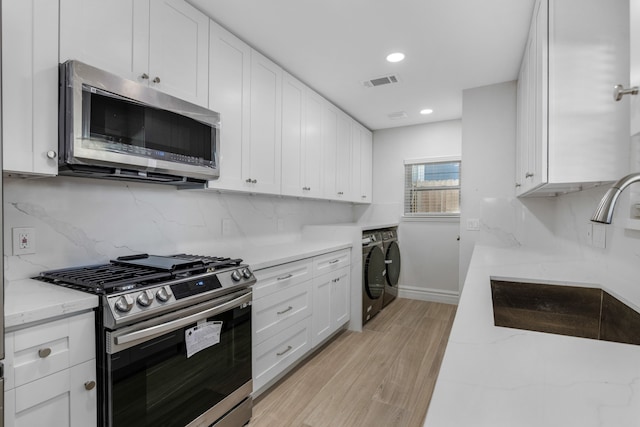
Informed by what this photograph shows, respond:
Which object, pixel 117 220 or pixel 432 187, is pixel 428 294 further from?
pixel 117 220

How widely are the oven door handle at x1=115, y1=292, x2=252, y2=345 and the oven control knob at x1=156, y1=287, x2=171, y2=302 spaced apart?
106 mm

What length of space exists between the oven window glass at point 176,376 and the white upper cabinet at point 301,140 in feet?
4.59

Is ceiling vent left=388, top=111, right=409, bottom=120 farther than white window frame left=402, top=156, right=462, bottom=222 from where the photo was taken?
No

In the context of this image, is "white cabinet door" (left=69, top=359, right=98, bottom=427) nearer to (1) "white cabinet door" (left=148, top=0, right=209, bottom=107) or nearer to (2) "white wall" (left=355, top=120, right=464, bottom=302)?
(1) "white cabinet door" (left=148, top=0, right=209, bottom=107)

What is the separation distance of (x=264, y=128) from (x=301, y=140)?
0.59 metres

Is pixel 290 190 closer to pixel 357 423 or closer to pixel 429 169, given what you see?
pixel 357 423

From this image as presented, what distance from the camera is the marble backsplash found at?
147 cm

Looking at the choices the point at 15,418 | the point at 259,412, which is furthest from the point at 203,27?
the point at 259,412

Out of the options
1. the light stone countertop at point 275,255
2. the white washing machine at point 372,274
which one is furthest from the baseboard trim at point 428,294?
the light stone countertop at point 275,255

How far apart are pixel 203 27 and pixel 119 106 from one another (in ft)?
2.85

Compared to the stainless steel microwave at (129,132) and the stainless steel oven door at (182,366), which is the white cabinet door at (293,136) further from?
the stainless steel oven door at (182,366)

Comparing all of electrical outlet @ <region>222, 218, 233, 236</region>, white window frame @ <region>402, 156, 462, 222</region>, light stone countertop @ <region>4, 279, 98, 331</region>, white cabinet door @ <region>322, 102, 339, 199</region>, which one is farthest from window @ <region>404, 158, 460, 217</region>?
light stone countertop @ <region>4, 279, 98, 331</region>

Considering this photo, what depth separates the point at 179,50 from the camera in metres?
1.85

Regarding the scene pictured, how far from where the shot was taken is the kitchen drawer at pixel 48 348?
1.00 metres
